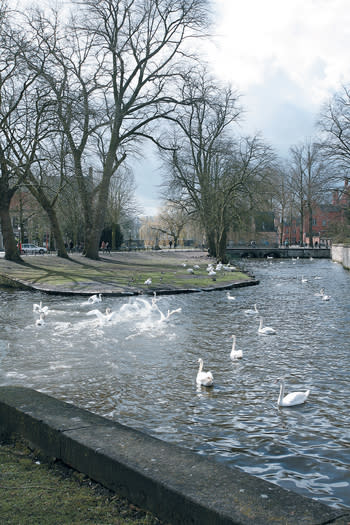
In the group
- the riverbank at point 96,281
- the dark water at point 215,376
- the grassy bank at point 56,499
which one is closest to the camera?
the grassy bank at point 56,499

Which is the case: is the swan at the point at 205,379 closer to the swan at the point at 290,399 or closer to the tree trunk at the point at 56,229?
the swan at the point at 290,399

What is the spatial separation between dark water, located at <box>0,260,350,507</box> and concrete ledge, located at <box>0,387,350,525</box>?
4.84 feet

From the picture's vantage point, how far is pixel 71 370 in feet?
29.6

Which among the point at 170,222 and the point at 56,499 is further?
the point at 170,222

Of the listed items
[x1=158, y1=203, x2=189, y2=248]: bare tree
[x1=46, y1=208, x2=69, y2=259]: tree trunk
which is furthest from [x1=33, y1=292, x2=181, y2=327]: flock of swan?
[x1=158, y1=203, x2=189, y2=248]: bare tree

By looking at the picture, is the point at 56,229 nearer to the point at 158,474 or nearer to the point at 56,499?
the point at 56,499

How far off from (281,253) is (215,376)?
Result: 62.5m

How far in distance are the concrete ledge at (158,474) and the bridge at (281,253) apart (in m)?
65.2

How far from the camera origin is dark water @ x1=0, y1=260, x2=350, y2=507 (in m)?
5.62

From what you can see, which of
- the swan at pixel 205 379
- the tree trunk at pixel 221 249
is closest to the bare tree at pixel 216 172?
the tree trunk at pixel 221 249

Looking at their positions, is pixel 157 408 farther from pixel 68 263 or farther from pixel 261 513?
pixel 68 263

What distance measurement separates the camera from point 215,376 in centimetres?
873

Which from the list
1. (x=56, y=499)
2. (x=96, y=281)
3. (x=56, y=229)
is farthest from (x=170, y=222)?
(x=56, y=499)

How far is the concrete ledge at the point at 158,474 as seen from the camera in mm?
3098
